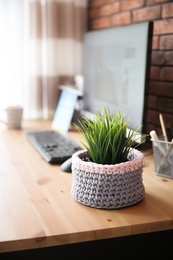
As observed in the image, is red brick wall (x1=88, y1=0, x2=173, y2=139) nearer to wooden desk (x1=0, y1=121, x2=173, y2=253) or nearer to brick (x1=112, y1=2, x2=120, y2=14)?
brick (x1=112, y1=2, x2=120, y2=14)

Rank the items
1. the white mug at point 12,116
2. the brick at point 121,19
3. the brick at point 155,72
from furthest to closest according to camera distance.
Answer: the white mug at point 12,116 → the brick at point 121,19 → the brick at point 155,72

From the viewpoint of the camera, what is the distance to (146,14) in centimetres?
155

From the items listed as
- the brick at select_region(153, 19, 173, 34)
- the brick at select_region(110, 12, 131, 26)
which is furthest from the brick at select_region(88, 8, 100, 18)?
the brick at select_region(153, 19, 173, 34)

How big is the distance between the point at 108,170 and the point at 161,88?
2.39 ft

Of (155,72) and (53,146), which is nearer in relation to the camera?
(53,146)

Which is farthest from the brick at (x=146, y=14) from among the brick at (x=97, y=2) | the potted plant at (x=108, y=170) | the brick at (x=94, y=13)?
the potted plant at (x=108, y=170)

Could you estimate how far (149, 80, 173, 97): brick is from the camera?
4.72ft

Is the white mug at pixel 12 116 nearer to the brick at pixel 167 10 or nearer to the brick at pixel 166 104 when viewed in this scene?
the brick at pixel 166 104

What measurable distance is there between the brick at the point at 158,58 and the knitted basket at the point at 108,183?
26.3 inches

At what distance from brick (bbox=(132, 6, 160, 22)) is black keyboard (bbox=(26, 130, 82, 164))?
2.14 feet

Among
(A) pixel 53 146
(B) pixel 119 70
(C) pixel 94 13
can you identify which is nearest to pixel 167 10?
(B) pixel 119 70

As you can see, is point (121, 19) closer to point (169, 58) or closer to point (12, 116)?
point (169, 58)

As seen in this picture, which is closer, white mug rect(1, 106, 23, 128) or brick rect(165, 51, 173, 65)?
brick rect(165, 51, 173, 65)

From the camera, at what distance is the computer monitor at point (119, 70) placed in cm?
128
